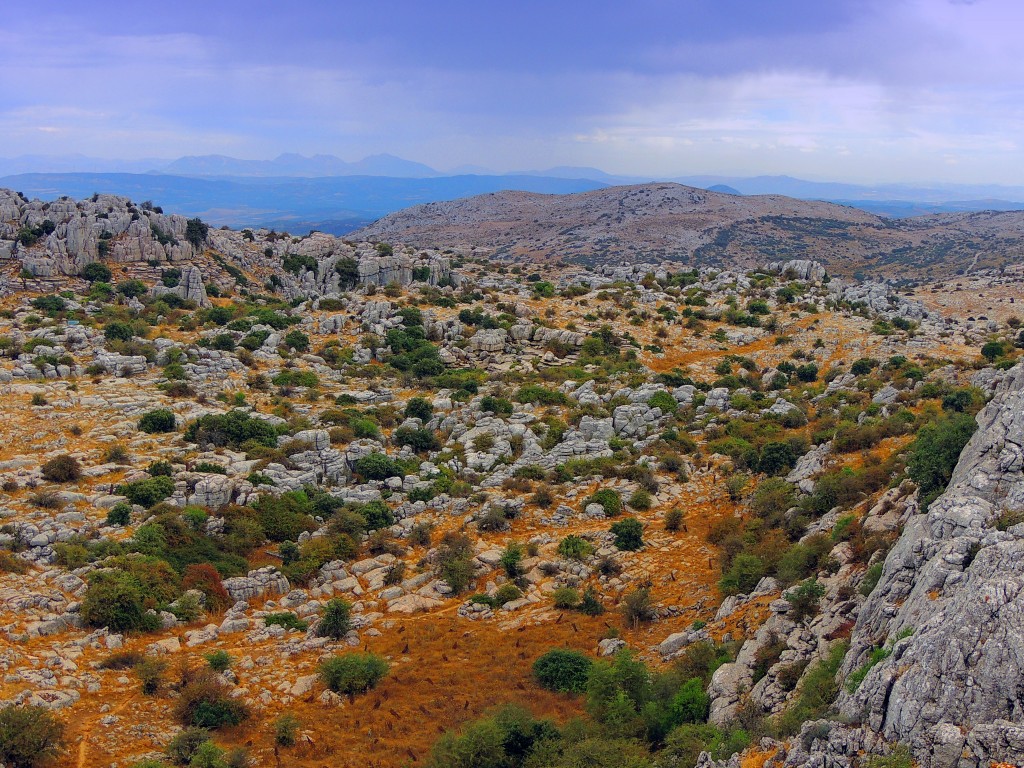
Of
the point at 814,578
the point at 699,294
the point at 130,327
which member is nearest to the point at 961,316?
the point at 699,294

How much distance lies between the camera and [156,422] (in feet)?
71.9

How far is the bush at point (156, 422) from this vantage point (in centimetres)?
2186

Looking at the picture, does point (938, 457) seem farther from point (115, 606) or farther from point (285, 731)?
point (115, 606)

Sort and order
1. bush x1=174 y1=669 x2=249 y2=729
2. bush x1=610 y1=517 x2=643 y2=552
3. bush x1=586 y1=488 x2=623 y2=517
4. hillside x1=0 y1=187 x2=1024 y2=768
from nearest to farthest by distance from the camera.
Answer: hillside x1=0 y1=187 x2=1024 y2=768
bush x1=174 y1=669 x2=249 y2=729
bush x1=610 y1=517 x2=643 y2=552
bush x1=586 y1=488 x2=623 y2=517

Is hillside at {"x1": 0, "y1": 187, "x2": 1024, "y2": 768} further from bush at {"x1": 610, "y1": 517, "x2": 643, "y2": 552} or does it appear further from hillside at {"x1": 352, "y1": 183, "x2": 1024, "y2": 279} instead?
hillside at {"x1": 352, "y1": 183, "x2": 1024, "y2": 279}

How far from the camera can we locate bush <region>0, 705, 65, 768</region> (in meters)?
9.77

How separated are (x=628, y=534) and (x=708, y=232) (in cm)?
13924

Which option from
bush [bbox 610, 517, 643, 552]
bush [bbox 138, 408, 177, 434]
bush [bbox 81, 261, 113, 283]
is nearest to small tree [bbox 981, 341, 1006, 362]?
bush [bbox 610, 517, 643, 552]

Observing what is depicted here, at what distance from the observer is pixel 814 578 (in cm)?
1256

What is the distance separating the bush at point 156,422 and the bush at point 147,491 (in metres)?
4.00

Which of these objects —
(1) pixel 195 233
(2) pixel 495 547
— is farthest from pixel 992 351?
(1) pixel 195 233

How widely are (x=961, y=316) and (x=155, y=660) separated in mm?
61795

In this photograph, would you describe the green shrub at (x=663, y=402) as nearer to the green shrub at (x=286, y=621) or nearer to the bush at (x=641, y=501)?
the bush at (x=641, y=501)

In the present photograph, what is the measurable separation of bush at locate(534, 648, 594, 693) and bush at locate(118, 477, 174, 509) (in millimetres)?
11824
